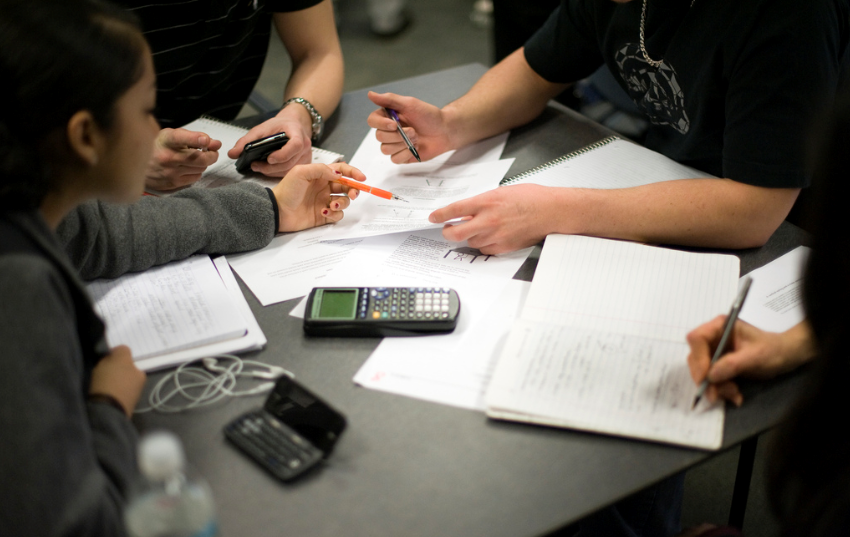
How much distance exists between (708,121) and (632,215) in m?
0.26

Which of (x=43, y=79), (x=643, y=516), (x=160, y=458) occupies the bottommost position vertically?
(x=643, y=516)

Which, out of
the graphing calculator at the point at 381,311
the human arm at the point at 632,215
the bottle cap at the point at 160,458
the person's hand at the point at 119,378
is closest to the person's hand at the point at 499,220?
the human arm at the point at 632,215

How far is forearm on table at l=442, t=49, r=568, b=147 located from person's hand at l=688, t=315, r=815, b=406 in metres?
0.67

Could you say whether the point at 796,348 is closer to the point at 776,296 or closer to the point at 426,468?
the point at 776,296

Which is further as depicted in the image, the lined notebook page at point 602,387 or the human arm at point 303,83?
the human arm at point 303,83

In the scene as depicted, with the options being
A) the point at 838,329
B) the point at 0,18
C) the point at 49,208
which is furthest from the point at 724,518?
the point at 0,18

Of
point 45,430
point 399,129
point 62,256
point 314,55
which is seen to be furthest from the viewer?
point 314,55

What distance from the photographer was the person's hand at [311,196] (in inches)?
40.8

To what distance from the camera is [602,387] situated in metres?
0.72

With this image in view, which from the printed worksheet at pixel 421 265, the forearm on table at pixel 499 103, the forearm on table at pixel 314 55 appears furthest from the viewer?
the forearm on table at pixel 314 55

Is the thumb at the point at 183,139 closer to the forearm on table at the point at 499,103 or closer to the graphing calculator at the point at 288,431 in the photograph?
the forearm on table at the point at 499,103

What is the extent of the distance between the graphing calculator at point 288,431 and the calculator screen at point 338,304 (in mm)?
124

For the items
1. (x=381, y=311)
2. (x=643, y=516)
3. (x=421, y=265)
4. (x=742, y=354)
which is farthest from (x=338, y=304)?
(x=643, y=516)

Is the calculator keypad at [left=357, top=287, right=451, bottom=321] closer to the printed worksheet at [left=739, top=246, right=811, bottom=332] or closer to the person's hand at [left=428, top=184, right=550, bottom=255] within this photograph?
the person's hand at [left=428, top=184, right=550, bottom=255]
